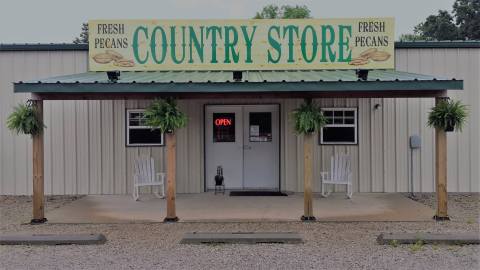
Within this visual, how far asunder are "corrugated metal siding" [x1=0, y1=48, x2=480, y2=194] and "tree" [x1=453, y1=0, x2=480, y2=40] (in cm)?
3099

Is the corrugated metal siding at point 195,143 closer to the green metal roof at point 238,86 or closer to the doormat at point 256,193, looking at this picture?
the doormat at point 256,193

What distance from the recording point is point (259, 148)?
11727 mm

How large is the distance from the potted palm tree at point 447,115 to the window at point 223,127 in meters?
4.82

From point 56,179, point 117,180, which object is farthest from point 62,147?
point 117,180

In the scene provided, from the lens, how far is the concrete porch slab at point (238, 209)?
28.6 feet

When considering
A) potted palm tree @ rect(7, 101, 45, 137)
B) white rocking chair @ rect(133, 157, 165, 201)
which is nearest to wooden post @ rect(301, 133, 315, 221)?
white rocking chair @ rect(133, 157, 165, 201)

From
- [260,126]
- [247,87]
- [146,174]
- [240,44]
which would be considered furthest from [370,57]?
[146,174]

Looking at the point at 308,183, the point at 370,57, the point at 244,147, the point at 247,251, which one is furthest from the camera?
the point at 244,147

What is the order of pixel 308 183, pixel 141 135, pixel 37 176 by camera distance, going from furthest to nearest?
pixel 141 135 → pixel 37 176 → pixel 308 183

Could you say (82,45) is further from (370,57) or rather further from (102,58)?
(370,57)

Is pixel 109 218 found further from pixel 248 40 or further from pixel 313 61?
pixel 313 61

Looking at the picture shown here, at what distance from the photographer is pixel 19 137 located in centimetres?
1157

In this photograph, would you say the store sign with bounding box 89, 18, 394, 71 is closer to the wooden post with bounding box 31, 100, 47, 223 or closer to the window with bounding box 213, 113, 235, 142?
the wooden post with bounding box 31, 100, 47, 223

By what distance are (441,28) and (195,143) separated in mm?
34444
